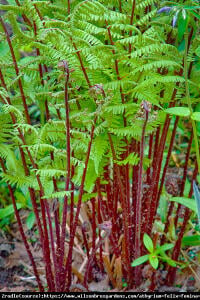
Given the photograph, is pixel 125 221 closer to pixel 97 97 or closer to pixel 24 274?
pixel 97 97

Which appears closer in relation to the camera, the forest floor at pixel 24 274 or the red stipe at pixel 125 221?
the red stipe at pixel 125 221

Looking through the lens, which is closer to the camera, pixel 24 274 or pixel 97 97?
pixel 97 97

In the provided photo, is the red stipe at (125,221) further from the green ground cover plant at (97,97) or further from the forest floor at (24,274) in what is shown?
the forest floor at (24,274)

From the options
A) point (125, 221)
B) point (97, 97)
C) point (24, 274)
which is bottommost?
point (24, 274)

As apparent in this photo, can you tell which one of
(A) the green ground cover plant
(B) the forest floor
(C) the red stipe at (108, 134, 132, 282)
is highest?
(A) the green ground cover plant

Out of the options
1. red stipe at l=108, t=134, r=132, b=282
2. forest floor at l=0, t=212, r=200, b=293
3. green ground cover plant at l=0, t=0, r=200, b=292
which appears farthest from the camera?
forest floor at l=0, t=212, r=200, b=293

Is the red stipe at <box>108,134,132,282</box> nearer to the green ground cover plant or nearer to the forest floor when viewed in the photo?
the green ground cover plant

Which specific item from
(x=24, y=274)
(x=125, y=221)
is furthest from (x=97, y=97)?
(x=24, y=274)

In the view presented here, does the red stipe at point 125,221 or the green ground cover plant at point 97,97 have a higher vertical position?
the green ground cover plant at point 97,97

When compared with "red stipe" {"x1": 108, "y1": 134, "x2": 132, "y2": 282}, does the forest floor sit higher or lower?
lower

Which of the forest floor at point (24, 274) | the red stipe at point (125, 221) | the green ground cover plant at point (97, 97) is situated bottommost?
the forest floor at point (24, 274)

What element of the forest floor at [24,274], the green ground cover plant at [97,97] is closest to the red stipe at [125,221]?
the green ground cover plant at [97,97]

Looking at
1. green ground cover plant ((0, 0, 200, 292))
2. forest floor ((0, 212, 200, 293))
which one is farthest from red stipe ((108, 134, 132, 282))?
forest floor ((0, 212, 200, 293))

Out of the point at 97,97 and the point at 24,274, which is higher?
the point at 97,97
